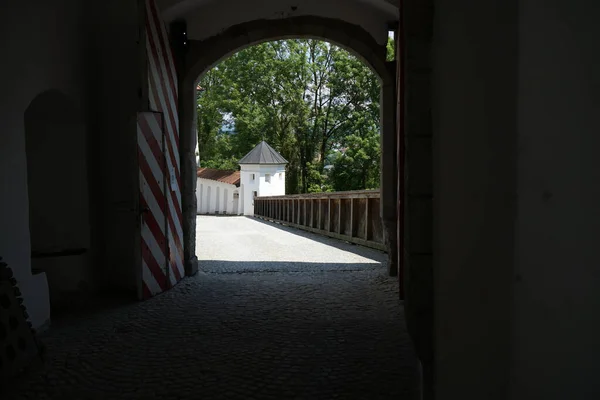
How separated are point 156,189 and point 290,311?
5.75 feet

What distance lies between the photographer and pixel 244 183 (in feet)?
109

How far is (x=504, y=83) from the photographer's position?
115 centimetres

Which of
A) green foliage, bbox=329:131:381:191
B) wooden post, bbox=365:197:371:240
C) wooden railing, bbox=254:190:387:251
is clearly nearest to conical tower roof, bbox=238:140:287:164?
green foliage, bbox=329:131:381:191

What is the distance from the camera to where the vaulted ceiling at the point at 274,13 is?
235 inches

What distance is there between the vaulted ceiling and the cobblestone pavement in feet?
9.43

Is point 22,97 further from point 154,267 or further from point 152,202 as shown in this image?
point 154,267

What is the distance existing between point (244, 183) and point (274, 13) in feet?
89.5

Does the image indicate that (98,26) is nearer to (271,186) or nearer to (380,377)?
(380,377)

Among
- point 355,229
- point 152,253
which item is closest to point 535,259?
point 152,253

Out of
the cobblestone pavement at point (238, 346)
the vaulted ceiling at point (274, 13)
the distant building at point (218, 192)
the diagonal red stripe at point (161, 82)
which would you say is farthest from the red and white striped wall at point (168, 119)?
the distant building at point (218, 192)

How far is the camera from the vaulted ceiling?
5977mm

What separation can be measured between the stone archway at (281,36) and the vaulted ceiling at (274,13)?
Answer: 0.07 metres

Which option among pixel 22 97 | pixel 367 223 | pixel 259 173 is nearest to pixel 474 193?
pixel 22 97

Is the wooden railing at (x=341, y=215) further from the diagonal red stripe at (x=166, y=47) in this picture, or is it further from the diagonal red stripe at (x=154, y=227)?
the diagonal red stripe at (x=154, y=227)
